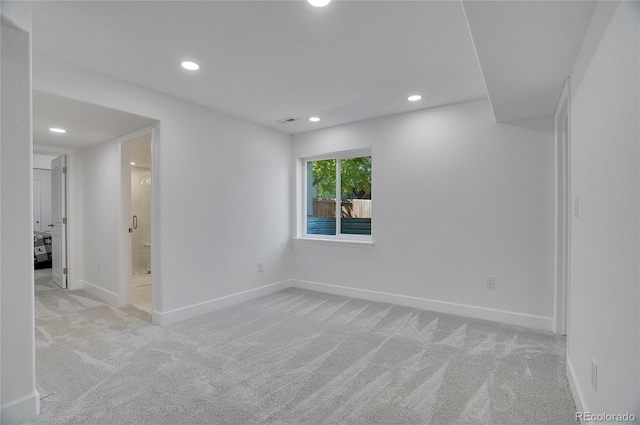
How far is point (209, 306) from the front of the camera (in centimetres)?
369

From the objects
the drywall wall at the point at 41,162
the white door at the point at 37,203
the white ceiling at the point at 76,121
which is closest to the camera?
the white ceiling at the point at 76,121

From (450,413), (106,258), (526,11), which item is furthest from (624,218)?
(106,258)

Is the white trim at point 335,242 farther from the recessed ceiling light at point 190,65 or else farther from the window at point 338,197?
the recessed ceiling light at point 190,65

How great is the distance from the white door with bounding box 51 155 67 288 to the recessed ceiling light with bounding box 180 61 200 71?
3.39m

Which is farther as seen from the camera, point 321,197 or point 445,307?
point 321,197

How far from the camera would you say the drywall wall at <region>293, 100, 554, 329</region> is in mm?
3133

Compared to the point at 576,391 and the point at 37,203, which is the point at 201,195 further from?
the point at 37,203

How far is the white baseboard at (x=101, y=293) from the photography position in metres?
4.09

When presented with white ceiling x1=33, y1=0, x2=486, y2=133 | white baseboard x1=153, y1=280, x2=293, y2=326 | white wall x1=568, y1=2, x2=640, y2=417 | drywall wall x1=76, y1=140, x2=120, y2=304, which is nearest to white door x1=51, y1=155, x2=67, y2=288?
drywall wall x1=76, y1=140, x2=120, y2=304

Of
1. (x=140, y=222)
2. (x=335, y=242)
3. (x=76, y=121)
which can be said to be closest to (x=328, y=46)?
(x=335, y=242)

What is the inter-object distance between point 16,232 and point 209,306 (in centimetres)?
219

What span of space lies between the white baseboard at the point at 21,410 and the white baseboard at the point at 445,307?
3224 millimetres

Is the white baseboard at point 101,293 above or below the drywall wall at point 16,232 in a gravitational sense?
below

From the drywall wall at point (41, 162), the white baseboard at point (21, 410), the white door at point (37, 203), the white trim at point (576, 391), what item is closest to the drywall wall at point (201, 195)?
the white baseboard at point (21, 410)
